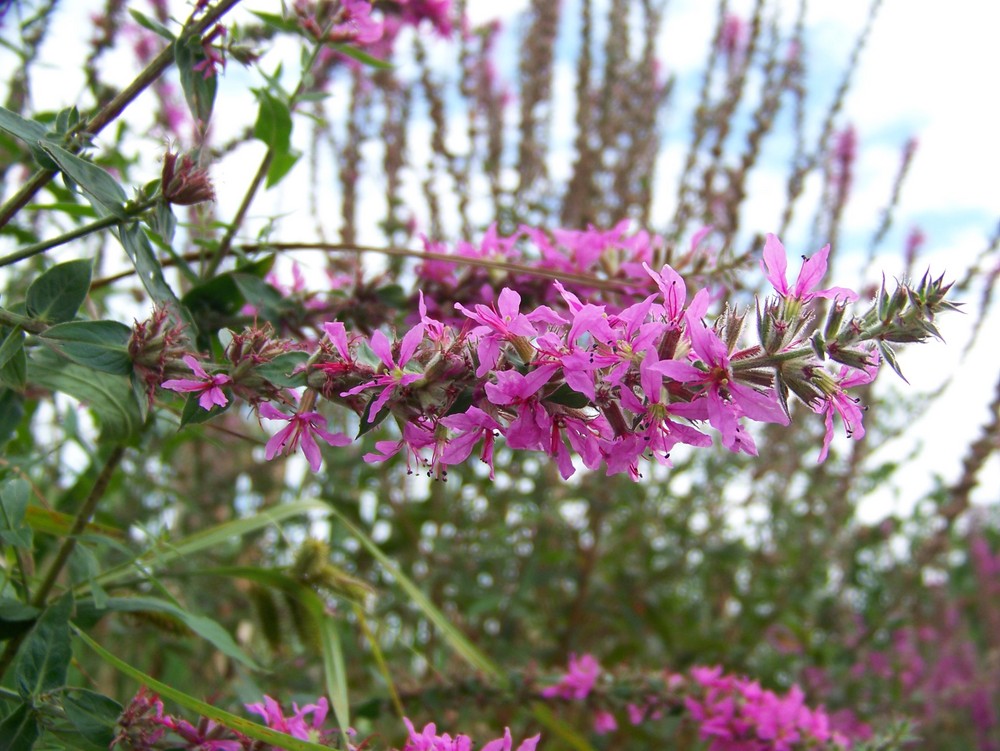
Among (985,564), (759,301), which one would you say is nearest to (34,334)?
(759,301)

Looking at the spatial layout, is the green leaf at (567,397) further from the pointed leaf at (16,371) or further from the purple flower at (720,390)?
the pointed leaf at (16,371)

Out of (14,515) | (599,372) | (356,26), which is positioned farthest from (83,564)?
(356,26)

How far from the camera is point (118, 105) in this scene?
2.81 ft

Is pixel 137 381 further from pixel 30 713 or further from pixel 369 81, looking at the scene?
pixel 369 81

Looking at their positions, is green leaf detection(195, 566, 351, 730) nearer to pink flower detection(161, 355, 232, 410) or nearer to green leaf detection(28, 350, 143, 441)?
green leaf detection(28, 350, 143, 441)

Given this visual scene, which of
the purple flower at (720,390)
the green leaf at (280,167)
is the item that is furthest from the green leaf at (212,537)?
the purple flower at (720,390)

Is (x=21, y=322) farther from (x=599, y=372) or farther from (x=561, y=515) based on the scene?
(x=561, y=515)

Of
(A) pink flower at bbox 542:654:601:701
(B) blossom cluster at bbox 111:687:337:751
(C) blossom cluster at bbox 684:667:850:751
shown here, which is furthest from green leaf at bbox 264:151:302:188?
(C) blossom cluster at bbox 684:667:850:751

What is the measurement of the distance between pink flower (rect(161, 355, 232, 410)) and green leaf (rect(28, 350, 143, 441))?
27cm

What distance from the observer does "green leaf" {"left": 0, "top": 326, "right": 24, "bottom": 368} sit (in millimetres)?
716

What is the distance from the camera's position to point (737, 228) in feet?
7.08

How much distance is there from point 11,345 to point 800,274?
708mm

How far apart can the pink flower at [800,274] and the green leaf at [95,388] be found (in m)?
0.71

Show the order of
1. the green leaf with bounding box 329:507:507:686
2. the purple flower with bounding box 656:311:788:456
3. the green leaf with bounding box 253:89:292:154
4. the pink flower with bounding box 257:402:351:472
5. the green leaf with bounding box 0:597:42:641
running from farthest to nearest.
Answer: the green leaf with bounding box 329:507:507:686 → the green leaf with bounding box 253:89:292:154 → the green leaf with bounding box 0:597:42:641 → the pink flower with bounding box 257:402:351:472 → the purple flower with bounding box 656:311:788:456
